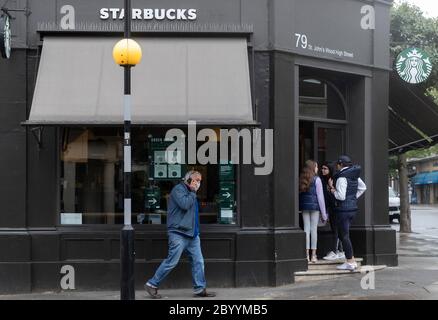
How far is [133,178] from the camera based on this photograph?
33.8 feet

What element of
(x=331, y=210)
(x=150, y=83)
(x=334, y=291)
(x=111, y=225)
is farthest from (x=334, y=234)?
(x=150, y=83)

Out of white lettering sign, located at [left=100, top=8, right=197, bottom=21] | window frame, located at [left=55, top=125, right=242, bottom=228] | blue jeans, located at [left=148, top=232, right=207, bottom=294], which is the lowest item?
blue jeans, located at [left=148, top=232, right=207, bottom=294]

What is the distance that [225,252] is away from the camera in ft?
32.8

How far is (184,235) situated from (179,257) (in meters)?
0.34

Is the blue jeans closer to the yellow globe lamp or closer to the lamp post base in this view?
the lamp post base

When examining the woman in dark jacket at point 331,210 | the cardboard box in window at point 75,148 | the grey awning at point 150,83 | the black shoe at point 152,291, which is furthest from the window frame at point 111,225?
the woman in dark jacket at point 331,210

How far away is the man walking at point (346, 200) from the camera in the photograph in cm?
1069

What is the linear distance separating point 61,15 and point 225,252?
4.72 m

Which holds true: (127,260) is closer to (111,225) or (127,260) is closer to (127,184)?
(127,184)

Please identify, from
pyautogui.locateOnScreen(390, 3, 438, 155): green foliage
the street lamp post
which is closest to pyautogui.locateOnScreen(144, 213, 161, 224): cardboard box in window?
the street lamp post

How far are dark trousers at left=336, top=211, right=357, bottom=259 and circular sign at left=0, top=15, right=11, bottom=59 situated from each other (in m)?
6.14

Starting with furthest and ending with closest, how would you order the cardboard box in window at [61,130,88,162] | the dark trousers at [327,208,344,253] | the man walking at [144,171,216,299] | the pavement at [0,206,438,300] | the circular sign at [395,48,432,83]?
the circular sign at [395,48,432,83] < the dark trousers at [327,208,344,253] < the cardboard box in window at [61,130,88,162] < the pavement at [0,206,438,300] < the man walking at [144,171,216,299]

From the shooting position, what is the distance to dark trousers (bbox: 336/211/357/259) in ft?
35.0

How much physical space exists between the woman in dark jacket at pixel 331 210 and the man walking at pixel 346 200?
57cm
